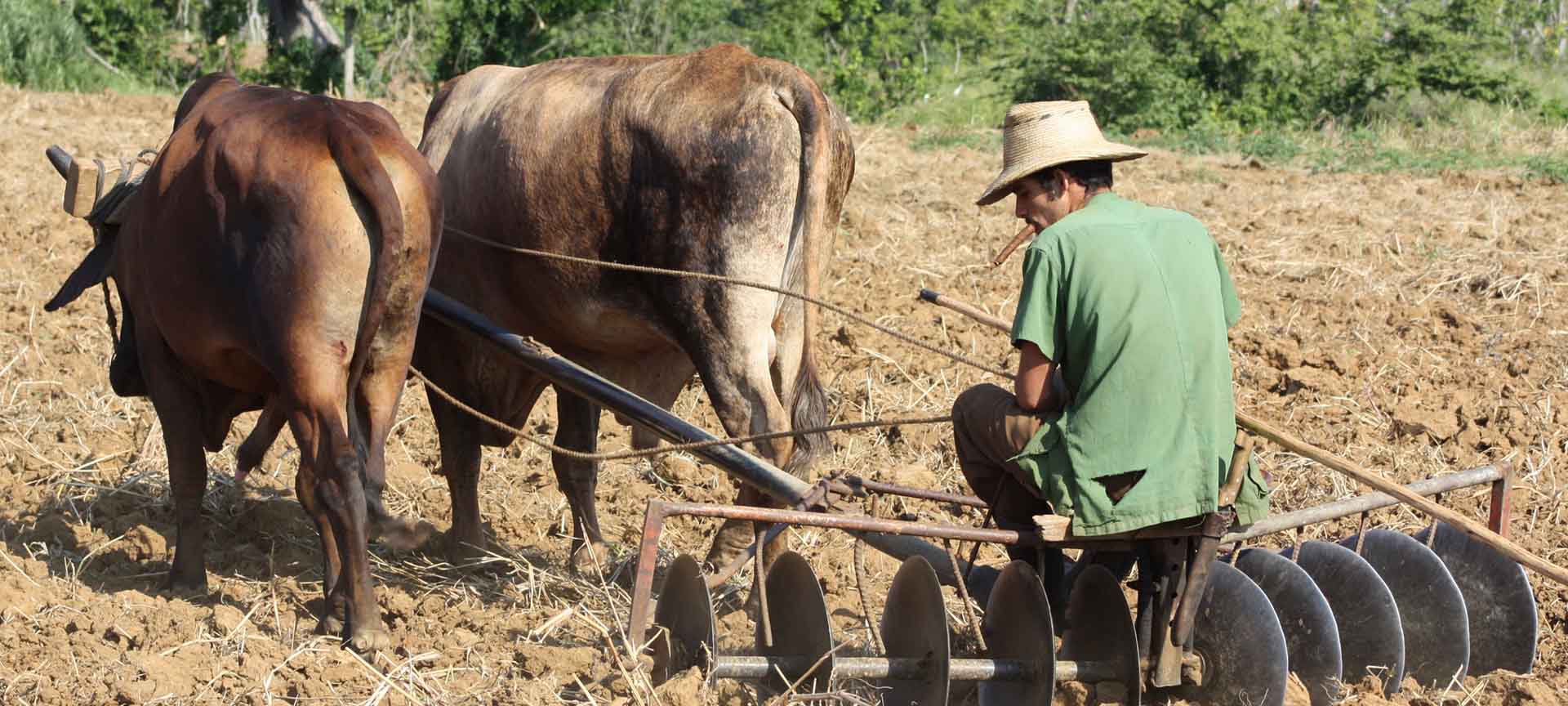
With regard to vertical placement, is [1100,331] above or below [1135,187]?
above

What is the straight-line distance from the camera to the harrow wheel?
4.48 m

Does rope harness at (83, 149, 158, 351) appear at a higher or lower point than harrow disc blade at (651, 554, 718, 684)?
higher

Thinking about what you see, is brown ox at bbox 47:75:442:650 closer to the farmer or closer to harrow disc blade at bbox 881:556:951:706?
harrow disc blade at bbox 881:556:951:706

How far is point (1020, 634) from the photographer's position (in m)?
4.00

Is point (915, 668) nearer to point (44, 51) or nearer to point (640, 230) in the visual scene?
point (640, 230)

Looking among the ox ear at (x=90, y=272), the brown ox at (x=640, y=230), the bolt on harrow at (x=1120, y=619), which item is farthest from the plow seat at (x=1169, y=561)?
the ox ear at (x=90, y=272)

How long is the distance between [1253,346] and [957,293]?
6.03ft

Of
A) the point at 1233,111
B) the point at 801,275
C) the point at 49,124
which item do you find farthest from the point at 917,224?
the point at 1233,111

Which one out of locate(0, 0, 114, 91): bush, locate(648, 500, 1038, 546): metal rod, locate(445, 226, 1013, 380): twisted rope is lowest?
locate(0, 0, 114, 91): bush

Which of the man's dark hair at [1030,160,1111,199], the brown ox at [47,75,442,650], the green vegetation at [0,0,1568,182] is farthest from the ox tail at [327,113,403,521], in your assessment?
the green vegetation at [0,0,1568,182]

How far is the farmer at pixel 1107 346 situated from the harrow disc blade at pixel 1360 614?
780 millimetres

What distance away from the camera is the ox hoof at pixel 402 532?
4.96 metres

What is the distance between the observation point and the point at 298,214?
4.42 meters

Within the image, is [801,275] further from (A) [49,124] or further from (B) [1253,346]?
(A) [49,124]
